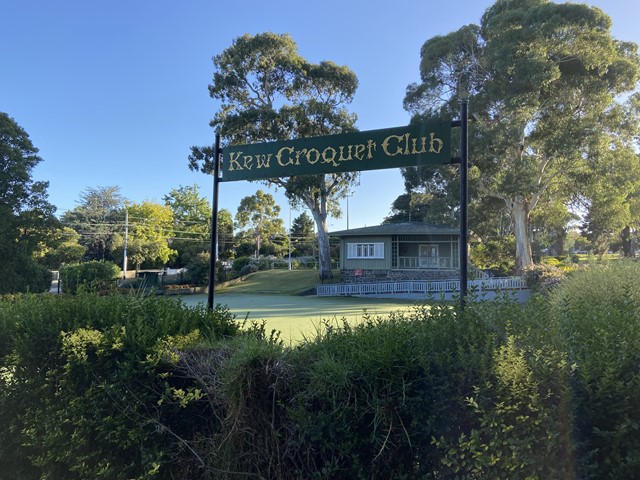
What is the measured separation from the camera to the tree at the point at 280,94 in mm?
27734

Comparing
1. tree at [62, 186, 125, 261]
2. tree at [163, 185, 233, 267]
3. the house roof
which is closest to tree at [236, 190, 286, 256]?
tree at [163, 185, 233, 267]

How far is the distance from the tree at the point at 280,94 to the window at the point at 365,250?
140 inches

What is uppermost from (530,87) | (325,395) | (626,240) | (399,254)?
(530,87)

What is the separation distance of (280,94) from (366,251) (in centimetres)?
1232

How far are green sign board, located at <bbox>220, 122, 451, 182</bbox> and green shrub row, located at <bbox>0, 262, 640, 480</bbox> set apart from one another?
1731mm

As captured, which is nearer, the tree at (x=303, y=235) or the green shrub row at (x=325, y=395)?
the green shrub row at (x=325, y=395)

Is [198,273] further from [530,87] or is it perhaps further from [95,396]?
[95,396]

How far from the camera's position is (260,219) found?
5722cm

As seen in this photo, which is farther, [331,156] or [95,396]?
[331,156]

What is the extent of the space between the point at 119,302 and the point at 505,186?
76.2ft

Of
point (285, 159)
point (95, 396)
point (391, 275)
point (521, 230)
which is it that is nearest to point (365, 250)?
point (391, 275)

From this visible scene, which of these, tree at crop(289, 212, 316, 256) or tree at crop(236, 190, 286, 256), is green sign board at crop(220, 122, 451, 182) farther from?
tree at crop(289, 212, 316, 256)

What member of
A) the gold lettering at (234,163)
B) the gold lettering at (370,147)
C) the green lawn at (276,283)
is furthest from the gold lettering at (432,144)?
the green lawn at (276,283)

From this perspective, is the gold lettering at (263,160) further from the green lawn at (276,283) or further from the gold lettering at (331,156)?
the green lawn at (276,283)
